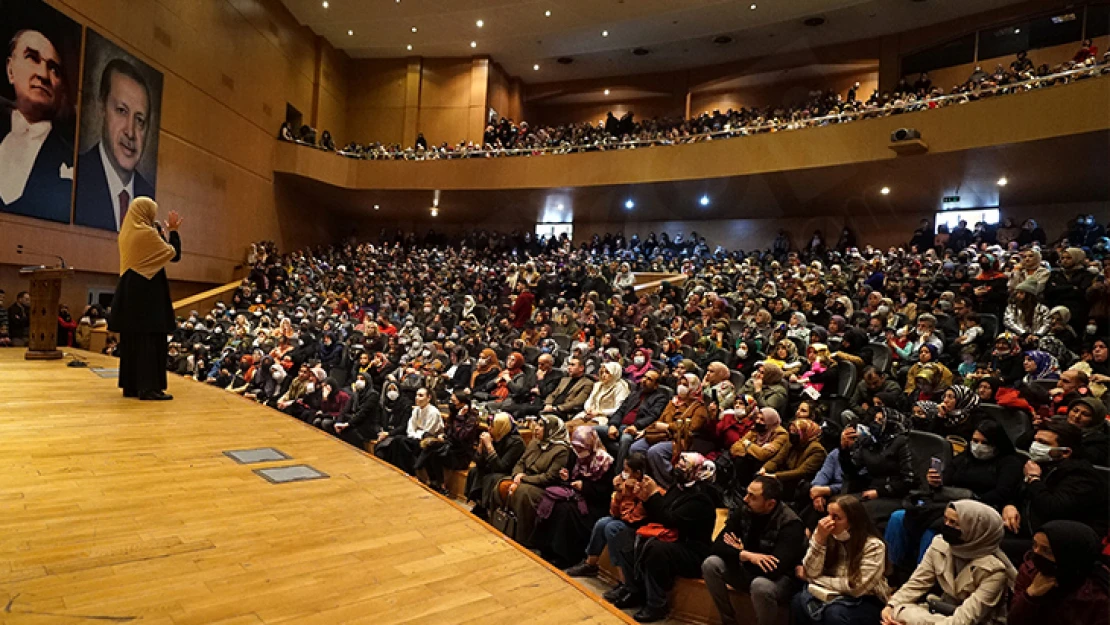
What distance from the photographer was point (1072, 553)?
2.28m

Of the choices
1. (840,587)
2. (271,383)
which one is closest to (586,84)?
(271,383)

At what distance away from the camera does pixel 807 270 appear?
30.5 feet

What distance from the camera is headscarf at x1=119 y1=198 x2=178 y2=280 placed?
348 centimetres

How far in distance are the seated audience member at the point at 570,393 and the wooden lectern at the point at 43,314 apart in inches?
164

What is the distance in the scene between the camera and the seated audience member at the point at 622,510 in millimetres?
3662

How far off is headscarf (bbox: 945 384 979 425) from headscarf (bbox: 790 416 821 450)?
79 centimetres

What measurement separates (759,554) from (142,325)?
341cm

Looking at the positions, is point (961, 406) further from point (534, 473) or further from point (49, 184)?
point (49, 184)

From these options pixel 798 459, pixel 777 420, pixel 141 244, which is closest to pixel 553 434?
pixel 777 420

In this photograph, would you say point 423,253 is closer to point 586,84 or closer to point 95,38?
point 95,38

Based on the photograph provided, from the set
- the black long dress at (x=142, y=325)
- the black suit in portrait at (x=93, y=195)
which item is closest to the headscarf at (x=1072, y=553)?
the black long dress at (x=142, y=325)

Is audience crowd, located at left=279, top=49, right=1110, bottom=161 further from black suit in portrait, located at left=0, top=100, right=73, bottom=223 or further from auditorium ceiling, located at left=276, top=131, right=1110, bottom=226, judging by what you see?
black suit in portrait, located at left=0, top=100, right=73, bottom=223

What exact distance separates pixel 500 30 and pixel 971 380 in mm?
15262

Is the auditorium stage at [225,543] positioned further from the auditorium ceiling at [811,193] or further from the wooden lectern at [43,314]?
the auditorium ceiling at [811,193]
